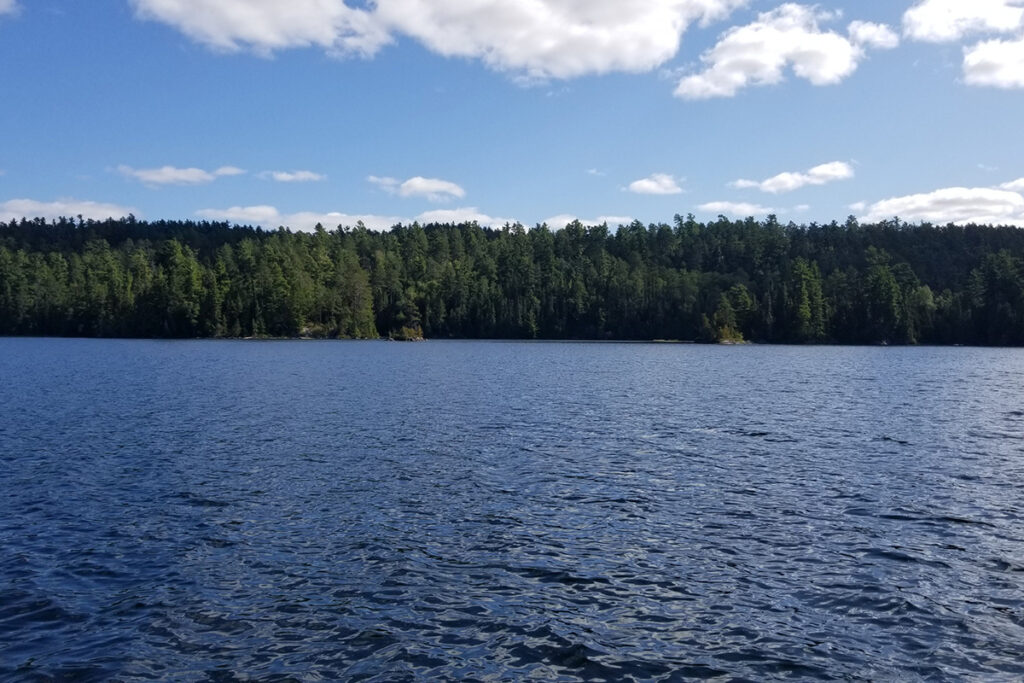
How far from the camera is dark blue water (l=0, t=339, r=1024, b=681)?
1563 cm

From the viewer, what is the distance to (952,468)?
34844mm

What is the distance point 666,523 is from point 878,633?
8855 mm

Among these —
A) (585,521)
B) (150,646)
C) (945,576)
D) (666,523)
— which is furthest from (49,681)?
(945,576)

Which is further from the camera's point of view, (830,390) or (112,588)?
(830,390)

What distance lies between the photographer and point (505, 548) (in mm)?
22375

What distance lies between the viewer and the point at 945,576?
20.3 m

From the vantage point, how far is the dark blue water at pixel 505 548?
15633 mm

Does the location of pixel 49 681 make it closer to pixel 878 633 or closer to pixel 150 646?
pixel 150 646

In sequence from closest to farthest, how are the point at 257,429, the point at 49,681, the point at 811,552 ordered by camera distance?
1. the point at 49,681
2. the point at 811,552
3. the point at 257,429

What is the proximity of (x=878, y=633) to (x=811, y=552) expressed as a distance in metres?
5.45

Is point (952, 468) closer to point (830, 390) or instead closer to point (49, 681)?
point (49, 681)

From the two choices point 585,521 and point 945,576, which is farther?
point 585,521

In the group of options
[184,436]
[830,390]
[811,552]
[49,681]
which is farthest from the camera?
[830,390]

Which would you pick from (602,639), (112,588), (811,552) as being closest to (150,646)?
(112,588)
